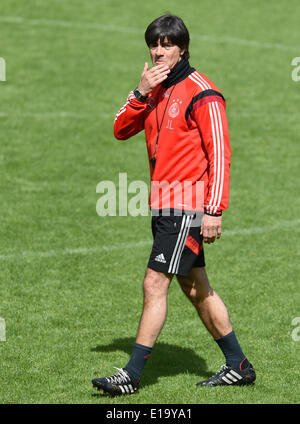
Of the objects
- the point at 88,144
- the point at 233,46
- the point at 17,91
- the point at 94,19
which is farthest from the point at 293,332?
the point at 94,19

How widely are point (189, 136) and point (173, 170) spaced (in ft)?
0.92

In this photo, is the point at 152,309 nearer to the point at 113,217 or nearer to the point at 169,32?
the point at 169,32

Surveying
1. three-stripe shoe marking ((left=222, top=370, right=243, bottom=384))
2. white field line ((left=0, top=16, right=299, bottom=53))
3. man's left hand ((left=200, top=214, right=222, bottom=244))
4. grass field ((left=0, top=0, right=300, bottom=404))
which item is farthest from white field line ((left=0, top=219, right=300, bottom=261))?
white field line ((left=0, top=16, right=299, bottom=53))

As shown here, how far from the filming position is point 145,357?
637cm

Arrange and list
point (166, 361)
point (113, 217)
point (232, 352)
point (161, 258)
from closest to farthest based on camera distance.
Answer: point (161, 258)
point (232, 352)
point (166, 361)
point (113, 217)

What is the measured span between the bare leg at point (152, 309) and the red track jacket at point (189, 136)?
543mm

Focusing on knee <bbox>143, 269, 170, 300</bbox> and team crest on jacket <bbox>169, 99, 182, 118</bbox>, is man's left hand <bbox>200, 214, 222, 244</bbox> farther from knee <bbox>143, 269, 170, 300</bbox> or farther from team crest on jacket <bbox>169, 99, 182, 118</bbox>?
team crest on jacket <bbox>169, 99, 182, 118</bbox>

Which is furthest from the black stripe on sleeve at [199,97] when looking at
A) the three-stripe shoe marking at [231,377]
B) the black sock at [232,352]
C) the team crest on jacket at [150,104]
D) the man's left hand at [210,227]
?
the three-stripe shoe marking at [231,377]

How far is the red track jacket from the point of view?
615cm

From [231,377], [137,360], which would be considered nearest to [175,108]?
[137,360]

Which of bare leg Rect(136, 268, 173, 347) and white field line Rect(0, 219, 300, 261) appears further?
white field line Rect(0, 219, 300, 261)

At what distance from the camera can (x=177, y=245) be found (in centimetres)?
631

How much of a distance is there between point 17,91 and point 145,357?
10.6 m

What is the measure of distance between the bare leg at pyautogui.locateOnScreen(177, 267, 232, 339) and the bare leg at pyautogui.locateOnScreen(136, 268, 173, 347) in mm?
242
